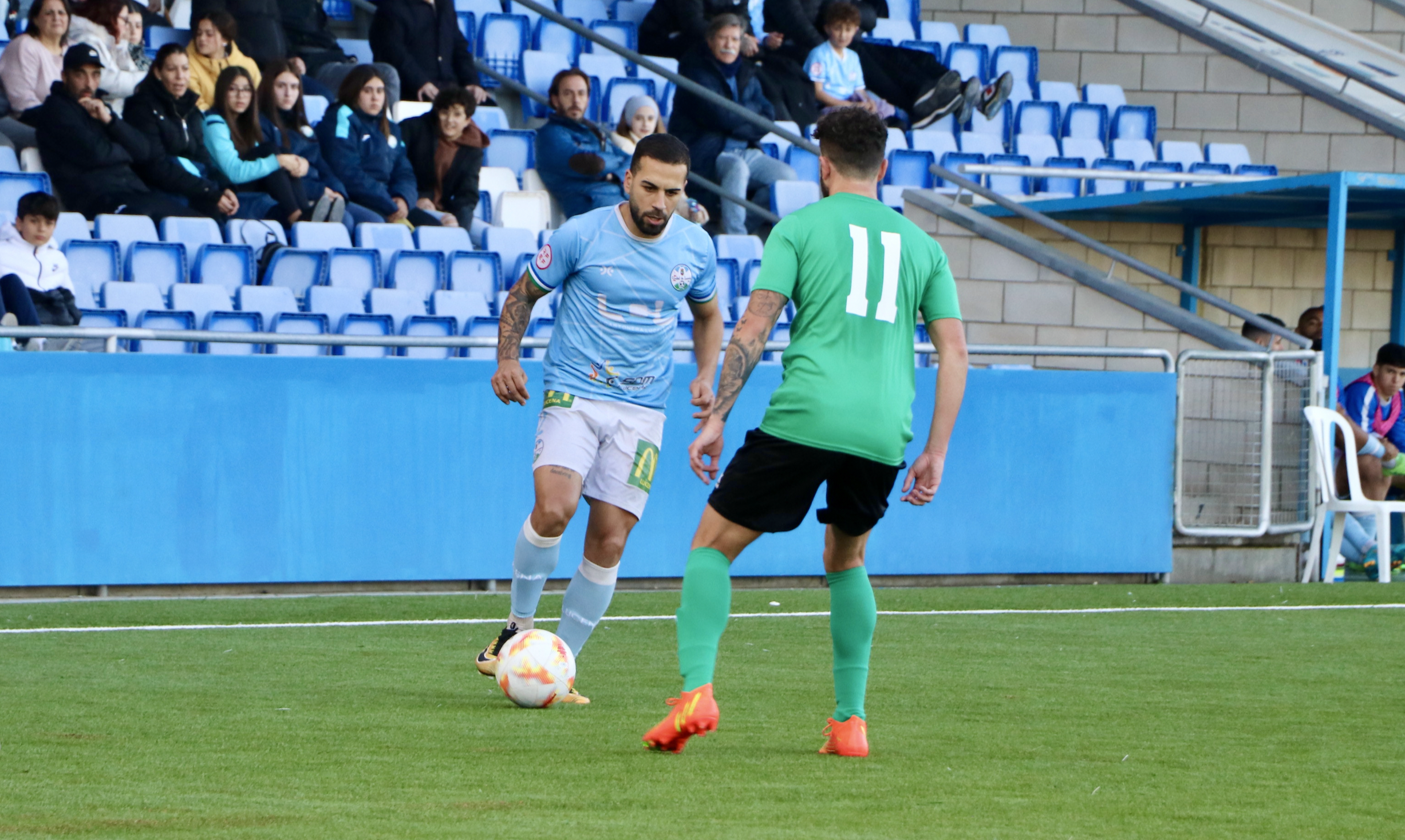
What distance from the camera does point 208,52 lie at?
13.3 m

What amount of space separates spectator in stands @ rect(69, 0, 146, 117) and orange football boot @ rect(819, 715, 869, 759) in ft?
31.3

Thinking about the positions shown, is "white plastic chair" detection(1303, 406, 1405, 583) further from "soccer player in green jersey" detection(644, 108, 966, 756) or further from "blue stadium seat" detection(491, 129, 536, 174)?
"soccer player in green jersey" detection(644, 108, 966, 756)

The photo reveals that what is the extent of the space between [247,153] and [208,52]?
1.03 metres

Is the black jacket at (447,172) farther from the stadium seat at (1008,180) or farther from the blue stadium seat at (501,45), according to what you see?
the stadium seat at (1008,180)

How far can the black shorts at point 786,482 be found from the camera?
5047 millimetres

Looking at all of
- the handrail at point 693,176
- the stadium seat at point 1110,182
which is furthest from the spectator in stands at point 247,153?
the stadium seat at point 1110,182

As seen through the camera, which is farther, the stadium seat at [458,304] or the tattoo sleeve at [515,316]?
the stadium seat at [458,304]

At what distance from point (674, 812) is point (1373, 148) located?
15.8m

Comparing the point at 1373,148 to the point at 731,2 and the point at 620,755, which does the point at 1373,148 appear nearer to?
the point at 731,2

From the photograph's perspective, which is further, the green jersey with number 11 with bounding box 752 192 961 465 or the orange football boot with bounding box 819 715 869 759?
the orange football boot with bounding box 819 715 869 759

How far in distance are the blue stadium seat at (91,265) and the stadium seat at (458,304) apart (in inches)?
78.8

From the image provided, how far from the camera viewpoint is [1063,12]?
774 inches

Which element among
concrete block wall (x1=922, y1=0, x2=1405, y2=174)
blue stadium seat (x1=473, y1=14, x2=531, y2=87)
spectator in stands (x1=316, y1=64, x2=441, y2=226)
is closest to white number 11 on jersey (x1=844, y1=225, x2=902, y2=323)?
spectator in stands (x1=316, y1=64, x2=441, y2=226)

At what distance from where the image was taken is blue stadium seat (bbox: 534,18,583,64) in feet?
55.1
